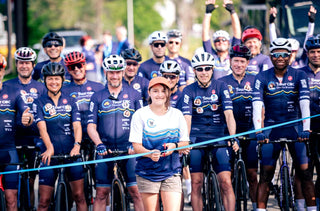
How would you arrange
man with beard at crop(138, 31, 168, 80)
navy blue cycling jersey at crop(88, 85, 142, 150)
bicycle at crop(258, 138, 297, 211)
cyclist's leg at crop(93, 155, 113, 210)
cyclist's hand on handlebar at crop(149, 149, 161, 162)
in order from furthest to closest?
man with beard at crop(138, 31, 168, 80), navy blue cycling jersey at crop(88, 85, 142, 150), cyclist's leg at crop(93, 155, 113, 210), bicycle at crop(258, 138, 297, 211), cyclist's hand on handlebar at crop(149, 149, 161, 162)

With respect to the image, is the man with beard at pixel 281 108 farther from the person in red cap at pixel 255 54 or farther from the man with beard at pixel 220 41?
the man with beard at pixel 220 41

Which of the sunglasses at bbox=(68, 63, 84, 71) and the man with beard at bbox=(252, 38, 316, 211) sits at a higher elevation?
the sunglasses at bbox=(68, 63, 84, 71)

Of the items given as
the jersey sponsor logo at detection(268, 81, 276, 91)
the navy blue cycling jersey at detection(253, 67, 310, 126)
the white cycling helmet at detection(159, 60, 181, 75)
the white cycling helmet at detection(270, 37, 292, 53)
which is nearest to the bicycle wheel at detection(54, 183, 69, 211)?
the white cycling helmet at detection(159, 60, 181, 75)

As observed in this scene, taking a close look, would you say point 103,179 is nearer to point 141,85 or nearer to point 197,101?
point 197,101

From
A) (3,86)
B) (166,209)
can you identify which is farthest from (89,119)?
(166,209)

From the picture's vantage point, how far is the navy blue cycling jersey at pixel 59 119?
9500mm

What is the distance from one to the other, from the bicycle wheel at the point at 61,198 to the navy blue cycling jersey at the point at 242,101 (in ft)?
9.75

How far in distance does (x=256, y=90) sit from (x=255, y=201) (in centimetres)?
186

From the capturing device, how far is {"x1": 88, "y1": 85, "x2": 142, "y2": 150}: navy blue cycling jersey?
9312 mm

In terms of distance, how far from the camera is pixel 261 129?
361 inches

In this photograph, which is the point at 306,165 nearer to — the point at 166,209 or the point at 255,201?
the point at 255,201

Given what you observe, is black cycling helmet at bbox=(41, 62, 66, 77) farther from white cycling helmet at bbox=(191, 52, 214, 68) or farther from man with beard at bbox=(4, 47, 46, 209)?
white cycling helmet at bbox=(191, 52, 214, 68)

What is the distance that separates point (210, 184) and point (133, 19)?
4516 cm

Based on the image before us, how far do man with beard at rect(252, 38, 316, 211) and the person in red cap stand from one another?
164 centimetres
